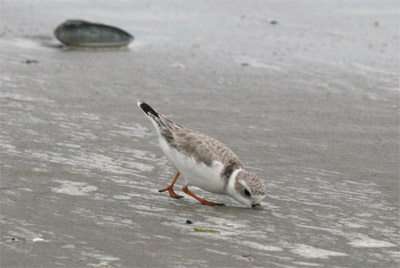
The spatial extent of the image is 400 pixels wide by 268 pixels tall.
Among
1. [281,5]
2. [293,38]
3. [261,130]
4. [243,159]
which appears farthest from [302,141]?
[281,5]

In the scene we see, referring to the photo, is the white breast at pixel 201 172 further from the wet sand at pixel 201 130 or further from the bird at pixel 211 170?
the wet sand at pixel 201 130

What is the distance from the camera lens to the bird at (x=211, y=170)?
22.2 ft

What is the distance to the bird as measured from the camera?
6.77m

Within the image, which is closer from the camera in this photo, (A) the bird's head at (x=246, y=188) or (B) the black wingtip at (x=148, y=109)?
(A) the bird's head at (x=246, y=188)

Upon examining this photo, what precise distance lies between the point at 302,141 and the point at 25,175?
3863mm

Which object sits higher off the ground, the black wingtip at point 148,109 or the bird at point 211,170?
the black wingtip at point 148,109

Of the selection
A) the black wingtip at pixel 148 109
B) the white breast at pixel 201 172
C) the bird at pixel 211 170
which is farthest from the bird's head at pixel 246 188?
the black wingtip at pixel 148 109

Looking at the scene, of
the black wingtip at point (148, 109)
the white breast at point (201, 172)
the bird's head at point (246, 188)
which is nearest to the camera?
the bird's head at point (246, 188)

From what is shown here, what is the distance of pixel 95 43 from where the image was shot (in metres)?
14.0

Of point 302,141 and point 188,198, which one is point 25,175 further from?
point 302,141

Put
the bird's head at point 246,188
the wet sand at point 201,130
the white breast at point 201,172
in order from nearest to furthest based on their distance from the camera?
the wet sand at point 201,130, the bird's head at point 246,188, the white breast at point 201,172

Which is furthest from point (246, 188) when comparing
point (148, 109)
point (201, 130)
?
point (201, 130)

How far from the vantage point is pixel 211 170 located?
22.4ft

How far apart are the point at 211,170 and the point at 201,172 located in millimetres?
96
